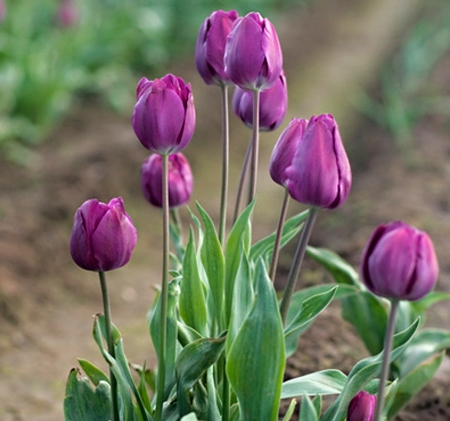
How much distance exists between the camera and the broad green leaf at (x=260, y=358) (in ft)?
4.45

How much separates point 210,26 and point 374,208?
88.9 inches

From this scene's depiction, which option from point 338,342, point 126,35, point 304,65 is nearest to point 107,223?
point 338,342

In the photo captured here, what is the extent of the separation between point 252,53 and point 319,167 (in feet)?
0.81

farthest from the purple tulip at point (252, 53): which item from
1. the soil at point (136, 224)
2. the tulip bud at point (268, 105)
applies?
the soil at point (136, 224)

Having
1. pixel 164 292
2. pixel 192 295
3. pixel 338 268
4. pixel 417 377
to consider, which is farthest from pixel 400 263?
pixel 338 268

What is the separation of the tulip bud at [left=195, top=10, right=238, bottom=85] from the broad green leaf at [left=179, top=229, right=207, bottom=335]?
286 millimetres

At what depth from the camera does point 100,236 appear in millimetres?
1376

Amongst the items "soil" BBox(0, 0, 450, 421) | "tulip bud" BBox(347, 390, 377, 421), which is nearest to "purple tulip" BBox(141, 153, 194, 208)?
"tulip bud" BBox(347, 390, 377, 421)

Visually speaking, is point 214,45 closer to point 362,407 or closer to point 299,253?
point 299,253

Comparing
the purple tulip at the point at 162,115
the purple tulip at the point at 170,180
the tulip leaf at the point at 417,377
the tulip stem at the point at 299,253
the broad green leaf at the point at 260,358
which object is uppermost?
the purple tulip at the point at 162,115

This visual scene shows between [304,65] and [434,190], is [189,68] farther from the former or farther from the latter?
[434,190]

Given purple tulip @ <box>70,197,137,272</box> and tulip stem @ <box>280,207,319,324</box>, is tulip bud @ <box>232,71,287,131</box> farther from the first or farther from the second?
purple tulip @ <box>70,197,137,272</box>

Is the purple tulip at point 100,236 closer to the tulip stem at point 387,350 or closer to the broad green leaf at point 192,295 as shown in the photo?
the broad green leaf at point 192,295

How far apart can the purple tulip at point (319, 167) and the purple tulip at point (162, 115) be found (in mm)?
181
